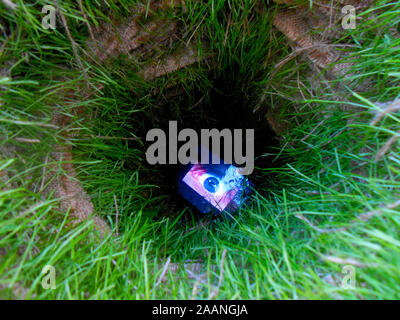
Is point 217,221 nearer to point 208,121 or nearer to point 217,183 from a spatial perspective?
point 217,183

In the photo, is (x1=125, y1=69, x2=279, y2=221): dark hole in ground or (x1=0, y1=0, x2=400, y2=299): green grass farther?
(x1=125, y1=69, x2=279, y2=221): dark hole in ground

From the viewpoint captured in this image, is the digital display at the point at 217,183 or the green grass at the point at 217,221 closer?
the green grass at the point at 217,221

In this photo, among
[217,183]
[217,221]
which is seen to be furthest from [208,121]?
[217,221]

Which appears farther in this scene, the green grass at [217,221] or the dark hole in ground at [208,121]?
the dark hole in ground at [208,121]
